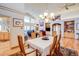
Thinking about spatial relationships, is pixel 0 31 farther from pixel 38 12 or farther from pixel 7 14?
pixel 38 12

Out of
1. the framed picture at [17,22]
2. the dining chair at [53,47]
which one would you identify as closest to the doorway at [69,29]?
the dining chair at [53,47]

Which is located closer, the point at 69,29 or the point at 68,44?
the point at 68,44

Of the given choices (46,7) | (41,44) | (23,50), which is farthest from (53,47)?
(46,7)

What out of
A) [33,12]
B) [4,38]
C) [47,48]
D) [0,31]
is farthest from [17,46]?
[33,12]

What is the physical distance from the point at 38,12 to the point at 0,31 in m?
0.96

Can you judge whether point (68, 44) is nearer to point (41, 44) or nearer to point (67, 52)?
point (67, 52)

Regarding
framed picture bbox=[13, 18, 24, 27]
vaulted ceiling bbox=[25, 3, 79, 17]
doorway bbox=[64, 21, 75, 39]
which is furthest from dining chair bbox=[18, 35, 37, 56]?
doorway bbox=[64, 21, 75, 39]

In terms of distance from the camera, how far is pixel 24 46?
2107mm

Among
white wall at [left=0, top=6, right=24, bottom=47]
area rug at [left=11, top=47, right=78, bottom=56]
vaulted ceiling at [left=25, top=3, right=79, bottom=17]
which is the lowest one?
area rug at [left=11, top=47, right=78, bottom=56]

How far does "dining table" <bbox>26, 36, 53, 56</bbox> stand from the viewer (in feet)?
6.95

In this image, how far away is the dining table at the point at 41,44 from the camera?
2119mm

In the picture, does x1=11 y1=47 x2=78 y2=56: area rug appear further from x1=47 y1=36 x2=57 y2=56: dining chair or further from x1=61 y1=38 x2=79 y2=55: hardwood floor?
x1=47 y1=36 x2=57 y2=56: dining chair

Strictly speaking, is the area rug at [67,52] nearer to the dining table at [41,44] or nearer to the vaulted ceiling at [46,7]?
the dining table at [41,44]

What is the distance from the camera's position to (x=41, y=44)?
2.18 m
